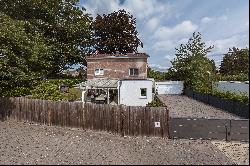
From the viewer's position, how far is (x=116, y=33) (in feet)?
220

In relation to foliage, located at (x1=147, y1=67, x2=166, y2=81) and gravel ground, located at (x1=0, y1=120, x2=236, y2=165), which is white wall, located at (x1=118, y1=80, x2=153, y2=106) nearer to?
gravel ground, located at (x1=0, y1=120, x2=236, y2=165)

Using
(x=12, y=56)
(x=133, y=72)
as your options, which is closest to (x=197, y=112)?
(x=133, y=72)

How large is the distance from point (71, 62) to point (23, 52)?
87.0 feet

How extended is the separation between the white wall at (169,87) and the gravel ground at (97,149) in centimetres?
3763

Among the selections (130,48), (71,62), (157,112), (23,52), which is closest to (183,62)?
(130,48)

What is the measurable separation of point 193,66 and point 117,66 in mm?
16382

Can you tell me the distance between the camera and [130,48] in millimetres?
67125

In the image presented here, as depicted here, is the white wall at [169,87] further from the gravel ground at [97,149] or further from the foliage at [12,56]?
the gravel ground at [97,149]

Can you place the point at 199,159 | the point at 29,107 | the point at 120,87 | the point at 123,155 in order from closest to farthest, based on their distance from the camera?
the point at 199,159 → the point at 123,155 → the point at 29,107 → the point at 120,87

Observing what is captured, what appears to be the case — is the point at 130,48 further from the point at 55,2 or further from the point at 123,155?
the point at 123,155

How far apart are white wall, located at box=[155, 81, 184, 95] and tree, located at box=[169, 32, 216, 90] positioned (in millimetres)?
1536

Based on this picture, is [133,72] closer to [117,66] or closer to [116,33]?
[117,66]

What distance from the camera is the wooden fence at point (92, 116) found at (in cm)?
1831

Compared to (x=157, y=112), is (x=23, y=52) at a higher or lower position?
higher
